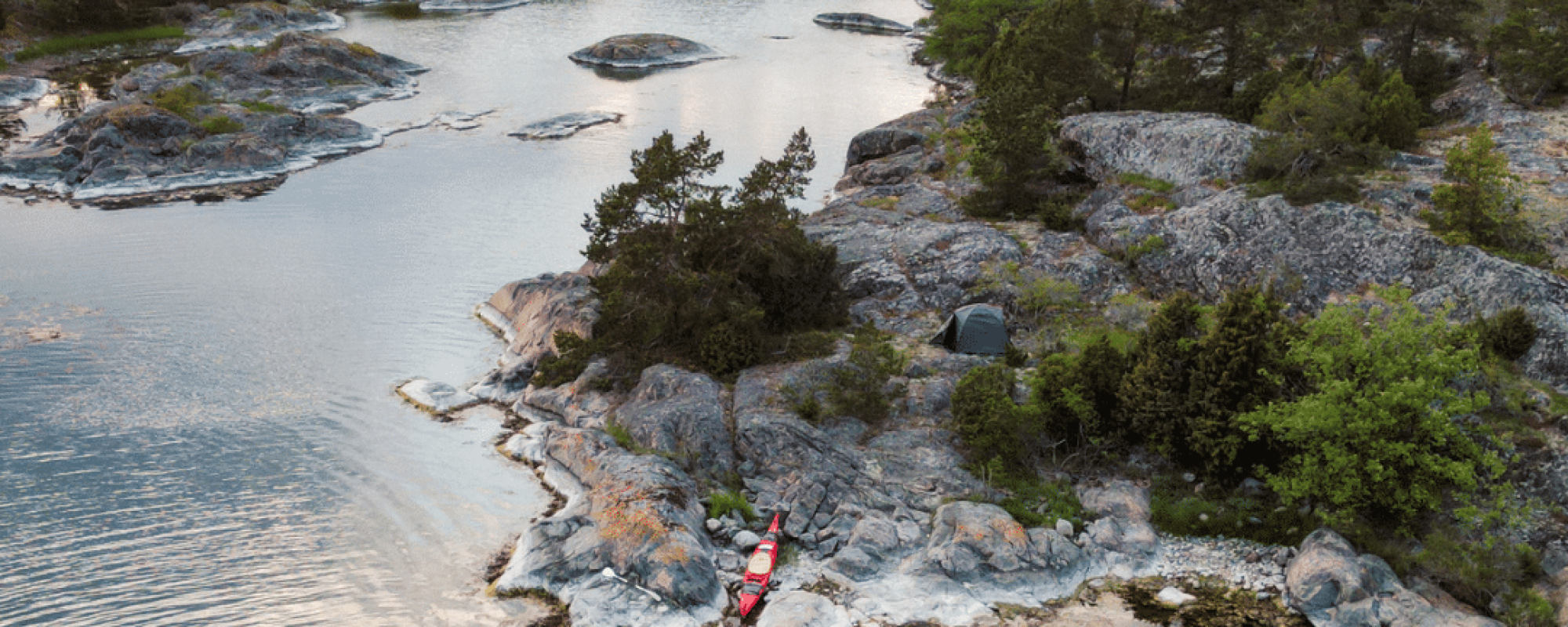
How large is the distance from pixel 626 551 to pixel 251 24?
112 metres

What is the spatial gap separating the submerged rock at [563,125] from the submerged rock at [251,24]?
48595 millimetres

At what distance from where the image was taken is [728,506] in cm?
2925

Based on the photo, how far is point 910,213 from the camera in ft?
164

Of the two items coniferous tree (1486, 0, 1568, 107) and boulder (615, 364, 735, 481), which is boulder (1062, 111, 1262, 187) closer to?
coniferous tree (1486, 0, 1568, 107)

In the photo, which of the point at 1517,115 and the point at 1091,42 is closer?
the point at 1517,115

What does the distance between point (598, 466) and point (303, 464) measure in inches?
410

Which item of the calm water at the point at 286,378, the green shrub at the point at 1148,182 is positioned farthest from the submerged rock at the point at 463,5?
the green shrub at the point at 1148,182

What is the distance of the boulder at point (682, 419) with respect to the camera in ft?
103

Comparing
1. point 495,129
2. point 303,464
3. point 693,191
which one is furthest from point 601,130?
point 303,464

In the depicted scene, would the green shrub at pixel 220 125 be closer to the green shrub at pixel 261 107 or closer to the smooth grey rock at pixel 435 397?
the green shrub at pixel 261 107

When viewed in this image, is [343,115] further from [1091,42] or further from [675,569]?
[675,569]

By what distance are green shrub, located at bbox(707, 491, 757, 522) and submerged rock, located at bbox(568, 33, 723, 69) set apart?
8245 centimetres

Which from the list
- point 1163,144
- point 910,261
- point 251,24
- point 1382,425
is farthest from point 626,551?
point 251,24

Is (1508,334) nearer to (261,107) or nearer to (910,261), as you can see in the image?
(910,261)
